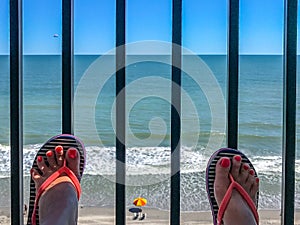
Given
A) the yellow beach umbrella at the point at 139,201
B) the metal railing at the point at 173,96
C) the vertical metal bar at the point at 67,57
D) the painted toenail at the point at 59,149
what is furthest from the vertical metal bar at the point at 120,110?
the yellow beach umbrella at the point at 139,201

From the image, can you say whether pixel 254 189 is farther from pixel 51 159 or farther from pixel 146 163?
pixel 146 163

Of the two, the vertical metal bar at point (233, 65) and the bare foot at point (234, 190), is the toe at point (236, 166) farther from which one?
the vertical metal bar at point (233, 65)

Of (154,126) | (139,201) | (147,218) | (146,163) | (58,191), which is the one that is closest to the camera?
(58,191)

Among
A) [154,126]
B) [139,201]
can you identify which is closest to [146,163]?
[139,201]

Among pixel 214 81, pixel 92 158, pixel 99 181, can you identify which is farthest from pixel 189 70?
pixel 99 181

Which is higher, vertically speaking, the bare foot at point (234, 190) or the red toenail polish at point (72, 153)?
the red toenail polish at point (72, 153)

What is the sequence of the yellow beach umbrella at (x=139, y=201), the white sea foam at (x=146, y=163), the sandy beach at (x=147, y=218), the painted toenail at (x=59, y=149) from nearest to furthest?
the painted toenail at (x=59, y=149), the sandy beach at (x=147, y=218), the yellow beach umbrella at (x=139, y=201), the white sea foam at (x=146, y=163)

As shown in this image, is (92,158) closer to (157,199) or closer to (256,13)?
(157,199)

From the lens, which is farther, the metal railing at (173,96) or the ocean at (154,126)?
the ocean at (154,126)

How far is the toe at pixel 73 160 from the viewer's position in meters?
1.33

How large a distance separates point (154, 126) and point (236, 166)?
362 cm

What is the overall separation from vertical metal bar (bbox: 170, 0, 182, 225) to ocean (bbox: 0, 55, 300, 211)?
0.05 metres

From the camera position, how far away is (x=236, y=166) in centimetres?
132

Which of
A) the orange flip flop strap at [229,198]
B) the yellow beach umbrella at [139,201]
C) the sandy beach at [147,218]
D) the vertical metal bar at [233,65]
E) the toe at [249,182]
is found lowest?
the yellow beach umbrella at [139,201]
